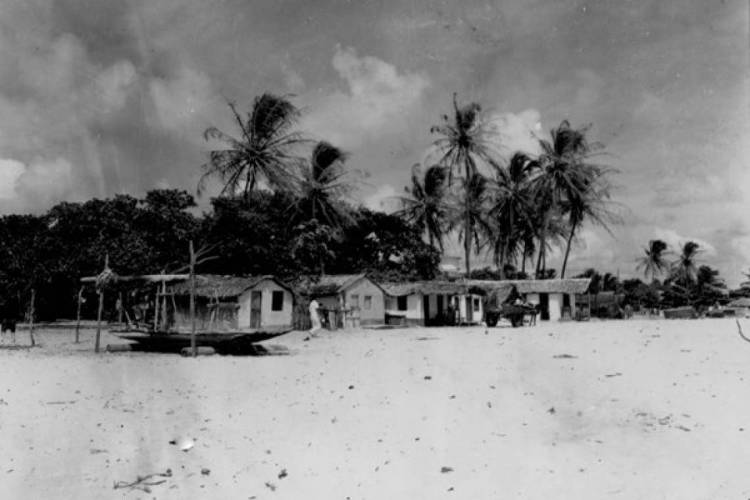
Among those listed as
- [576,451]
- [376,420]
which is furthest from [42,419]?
[576,451]

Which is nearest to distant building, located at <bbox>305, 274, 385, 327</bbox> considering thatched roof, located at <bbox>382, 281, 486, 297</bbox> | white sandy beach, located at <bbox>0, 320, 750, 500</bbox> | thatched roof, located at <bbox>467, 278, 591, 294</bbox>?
thatched roof, located at <bbox>382, 281, 486, 297</bbox>

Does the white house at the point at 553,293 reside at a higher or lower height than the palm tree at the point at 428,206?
lower

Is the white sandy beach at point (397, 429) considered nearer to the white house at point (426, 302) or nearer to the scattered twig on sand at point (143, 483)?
the scattered twig on sand at point (143, 483)

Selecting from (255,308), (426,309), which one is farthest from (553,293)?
(255,308)

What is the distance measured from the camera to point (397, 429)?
8.45 m

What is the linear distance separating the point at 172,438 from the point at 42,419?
86.3 inches

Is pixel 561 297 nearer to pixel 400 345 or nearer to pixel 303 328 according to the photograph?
pixel 303 328

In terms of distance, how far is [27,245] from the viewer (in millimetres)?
37500

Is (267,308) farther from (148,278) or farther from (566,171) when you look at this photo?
(566,171)

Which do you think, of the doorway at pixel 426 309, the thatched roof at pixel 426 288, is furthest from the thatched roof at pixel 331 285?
the doorway at pixel 426 309

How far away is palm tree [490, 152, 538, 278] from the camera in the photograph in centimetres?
4234

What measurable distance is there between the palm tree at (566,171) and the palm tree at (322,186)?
1308 centimetres

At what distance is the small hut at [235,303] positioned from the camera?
28.2m

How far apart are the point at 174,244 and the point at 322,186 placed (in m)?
9.39
